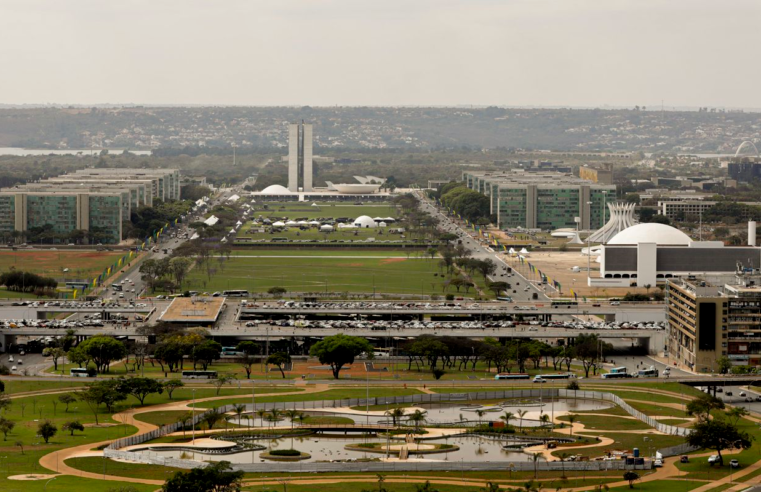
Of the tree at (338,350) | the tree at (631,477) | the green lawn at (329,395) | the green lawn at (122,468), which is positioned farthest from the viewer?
the tree at (338,350)

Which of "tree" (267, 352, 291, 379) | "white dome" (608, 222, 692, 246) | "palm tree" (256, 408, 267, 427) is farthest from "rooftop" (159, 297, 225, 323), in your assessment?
"white dome" (608, 222, 692, 246)

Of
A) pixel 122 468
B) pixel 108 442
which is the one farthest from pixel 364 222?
pixel 122 468

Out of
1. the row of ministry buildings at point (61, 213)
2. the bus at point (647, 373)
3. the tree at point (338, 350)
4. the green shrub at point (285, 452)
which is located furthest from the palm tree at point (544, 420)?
the row of ministry buildings at point (61, 213)

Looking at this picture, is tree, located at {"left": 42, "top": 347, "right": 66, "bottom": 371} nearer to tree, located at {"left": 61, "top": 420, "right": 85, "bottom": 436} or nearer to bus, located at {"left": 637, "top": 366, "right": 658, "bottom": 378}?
tree, located at {"left": 61, "top": 420, "right": 85, "bottom": 436}

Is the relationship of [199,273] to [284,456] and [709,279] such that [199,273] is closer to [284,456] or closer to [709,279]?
[709,279]

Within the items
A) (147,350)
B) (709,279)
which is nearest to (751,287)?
(709,279)

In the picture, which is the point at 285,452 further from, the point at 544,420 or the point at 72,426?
the point at 544,420

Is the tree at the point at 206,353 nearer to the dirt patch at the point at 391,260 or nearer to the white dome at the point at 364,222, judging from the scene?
the dirt patch at the point at 391,260
